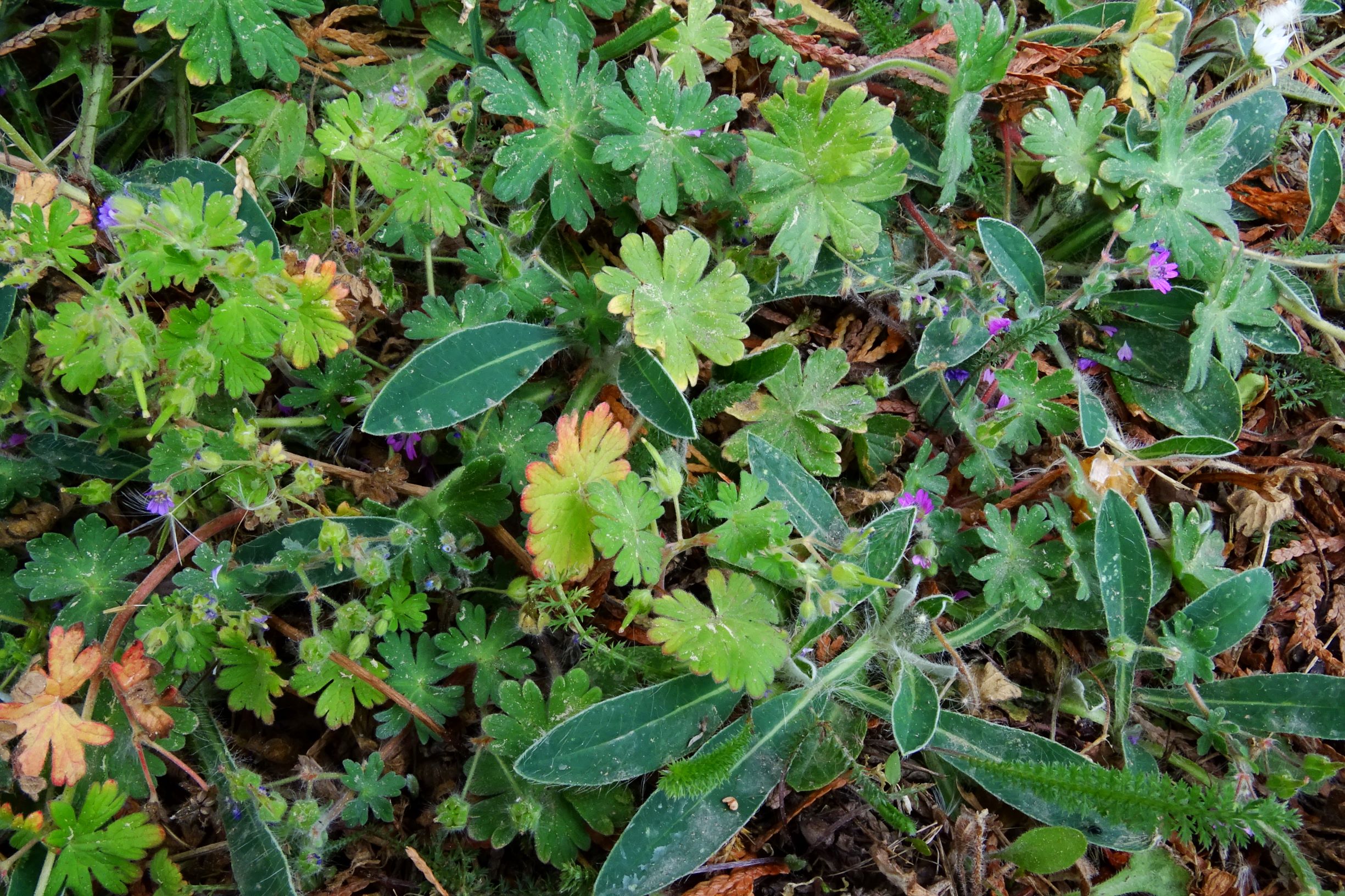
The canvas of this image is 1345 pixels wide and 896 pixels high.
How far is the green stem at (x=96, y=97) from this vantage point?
243 centimetres

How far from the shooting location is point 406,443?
2330mm

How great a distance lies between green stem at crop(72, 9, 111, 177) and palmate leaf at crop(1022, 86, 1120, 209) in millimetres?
2639

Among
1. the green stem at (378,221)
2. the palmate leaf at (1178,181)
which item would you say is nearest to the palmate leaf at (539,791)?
the green stem at (378,221)

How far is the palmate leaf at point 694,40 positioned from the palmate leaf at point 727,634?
1.51 m

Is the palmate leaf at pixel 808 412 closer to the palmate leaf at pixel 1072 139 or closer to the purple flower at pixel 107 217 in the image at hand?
the palmate leaf at pixel 1072 139

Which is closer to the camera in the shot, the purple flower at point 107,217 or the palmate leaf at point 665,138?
the purple flower at point 107,217

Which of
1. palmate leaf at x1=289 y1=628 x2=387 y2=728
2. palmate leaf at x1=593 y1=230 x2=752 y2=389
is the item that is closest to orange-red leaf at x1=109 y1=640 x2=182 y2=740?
palmate leaf at x1=289 y1=628 x2=387 y2=728

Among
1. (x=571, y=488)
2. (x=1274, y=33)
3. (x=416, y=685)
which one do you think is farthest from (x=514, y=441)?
(x=1274, y=33)

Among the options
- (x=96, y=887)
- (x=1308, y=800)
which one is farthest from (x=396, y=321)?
(x=1308, y=800)

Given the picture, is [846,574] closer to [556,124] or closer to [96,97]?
[556,124]

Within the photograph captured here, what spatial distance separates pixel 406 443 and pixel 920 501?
143cm

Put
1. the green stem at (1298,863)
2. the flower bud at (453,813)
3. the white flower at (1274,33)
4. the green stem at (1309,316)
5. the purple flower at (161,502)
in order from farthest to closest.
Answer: the green stem at (1309,316), the white flower at (1274,33), the green stem at (1298,863), the purple flower at (161,502), the flower bud at (453,813)

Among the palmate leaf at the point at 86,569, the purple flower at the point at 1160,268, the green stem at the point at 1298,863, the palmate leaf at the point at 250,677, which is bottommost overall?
the green stem at the point at 1298,863

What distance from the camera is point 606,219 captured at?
2607 mm
